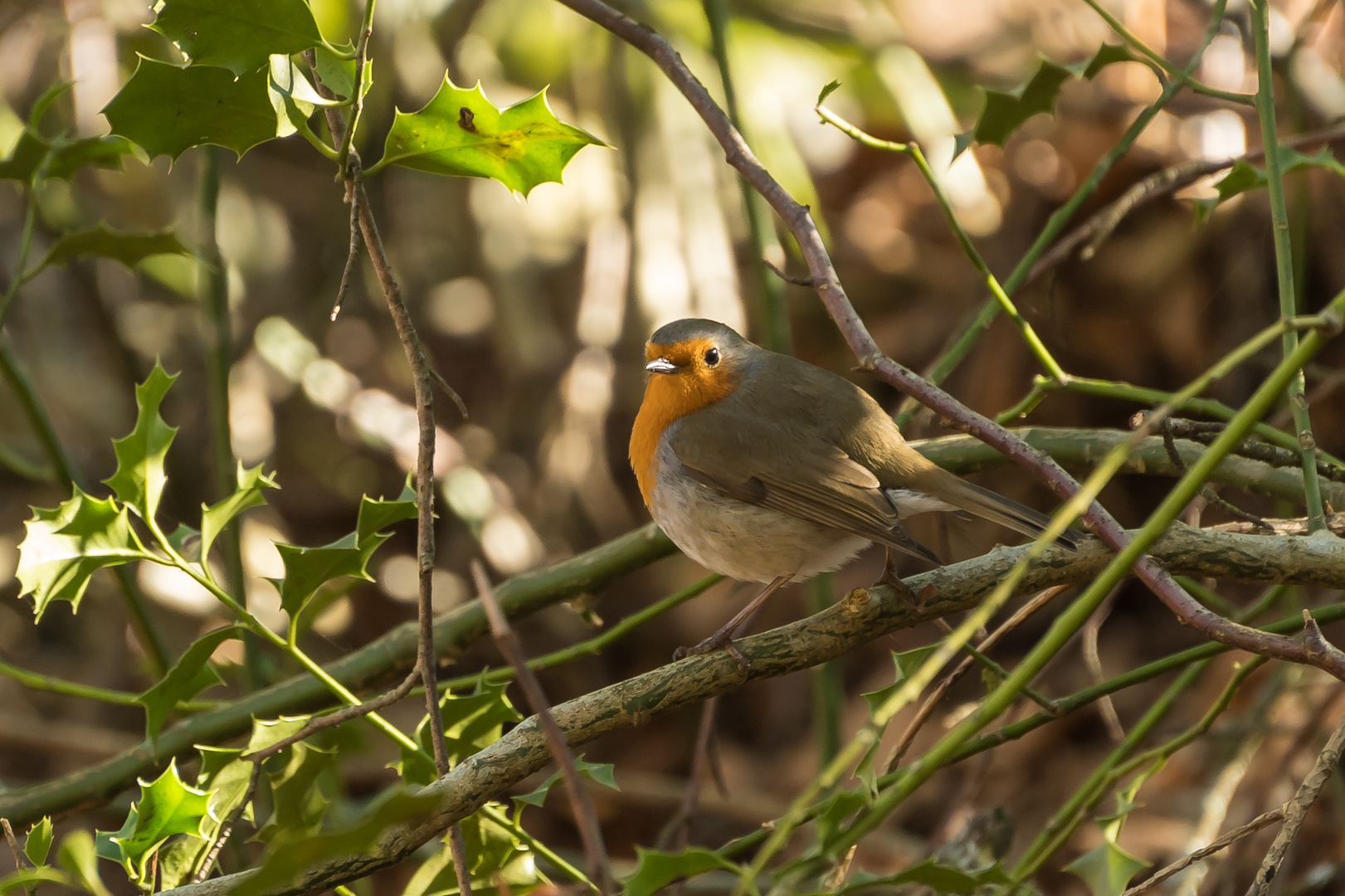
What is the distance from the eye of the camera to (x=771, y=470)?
7.77 ft

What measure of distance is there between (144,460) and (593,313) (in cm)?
228

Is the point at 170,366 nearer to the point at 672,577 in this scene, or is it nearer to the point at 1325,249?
the point at 672,577

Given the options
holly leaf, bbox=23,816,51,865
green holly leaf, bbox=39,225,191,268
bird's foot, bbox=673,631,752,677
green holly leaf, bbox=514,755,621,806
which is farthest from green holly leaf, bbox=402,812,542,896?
green holly leaf, bbox=39,225,191,268

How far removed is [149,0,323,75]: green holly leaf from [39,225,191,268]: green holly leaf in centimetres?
83

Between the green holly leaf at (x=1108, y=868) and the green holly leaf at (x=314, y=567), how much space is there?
0.95m

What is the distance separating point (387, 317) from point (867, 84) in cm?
208

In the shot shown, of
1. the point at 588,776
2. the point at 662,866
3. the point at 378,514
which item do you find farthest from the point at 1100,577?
the point at 378,514

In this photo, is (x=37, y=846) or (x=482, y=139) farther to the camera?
(x=482, y=139)

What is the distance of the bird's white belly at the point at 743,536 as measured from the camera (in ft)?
7.39

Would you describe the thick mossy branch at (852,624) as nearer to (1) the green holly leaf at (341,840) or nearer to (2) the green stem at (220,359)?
(1) the green holly leaf at (341,840)

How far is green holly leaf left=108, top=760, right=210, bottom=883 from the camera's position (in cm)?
135

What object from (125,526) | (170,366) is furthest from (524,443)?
(125,526)

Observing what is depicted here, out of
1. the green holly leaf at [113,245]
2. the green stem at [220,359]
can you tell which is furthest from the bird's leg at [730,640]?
the green holly leaf at [113,245]

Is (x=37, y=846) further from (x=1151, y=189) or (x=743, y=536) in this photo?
(x=1151, y=189)
